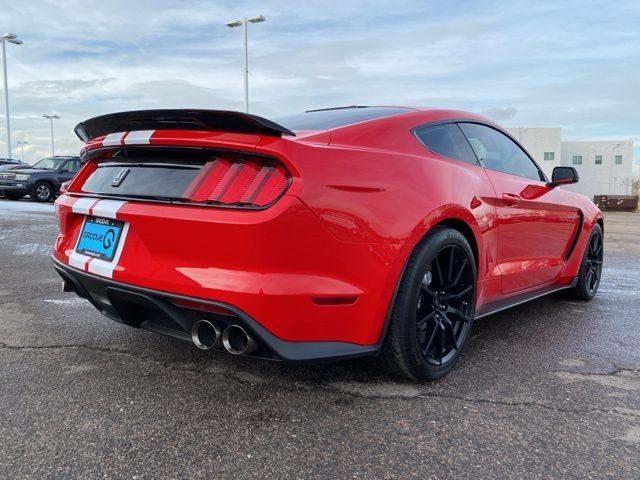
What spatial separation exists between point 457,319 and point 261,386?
3.65ft

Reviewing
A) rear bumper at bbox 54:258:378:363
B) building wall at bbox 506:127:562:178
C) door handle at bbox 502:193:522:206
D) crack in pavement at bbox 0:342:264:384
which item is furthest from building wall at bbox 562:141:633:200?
rear bumper at bbox 54:258:378:363

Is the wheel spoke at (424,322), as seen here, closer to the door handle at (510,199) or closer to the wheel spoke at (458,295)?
the wheel spoke at (458,295)

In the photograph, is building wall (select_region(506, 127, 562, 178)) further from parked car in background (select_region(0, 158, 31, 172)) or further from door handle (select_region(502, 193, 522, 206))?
door handle (select_region(502, 193, 522, 206))

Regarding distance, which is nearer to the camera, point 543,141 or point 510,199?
point 510,199

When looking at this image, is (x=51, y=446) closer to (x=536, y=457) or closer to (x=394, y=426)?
(x=394, y=426)

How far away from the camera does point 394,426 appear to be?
230 cm

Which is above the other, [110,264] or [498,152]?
[498,152]

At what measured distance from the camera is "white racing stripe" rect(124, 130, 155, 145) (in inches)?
97.1

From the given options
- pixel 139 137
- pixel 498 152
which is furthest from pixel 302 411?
pixel 498 152

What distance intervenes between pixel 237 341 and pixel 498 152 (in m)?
2.31

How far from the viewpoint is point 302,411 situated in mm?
2420

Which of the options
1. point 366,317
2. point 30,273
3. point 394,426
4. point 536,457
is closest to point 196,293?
point 366,317

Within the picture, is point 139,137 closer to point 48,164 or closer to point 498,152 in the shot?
point 498,152

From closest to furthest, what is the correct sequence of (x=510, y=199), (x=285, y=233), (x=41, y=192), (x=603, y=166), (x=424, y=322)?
(x=285, y=233), (x=424, y=322), (x=510, y=199), (x=41, y=192), (x=603, y=166)
